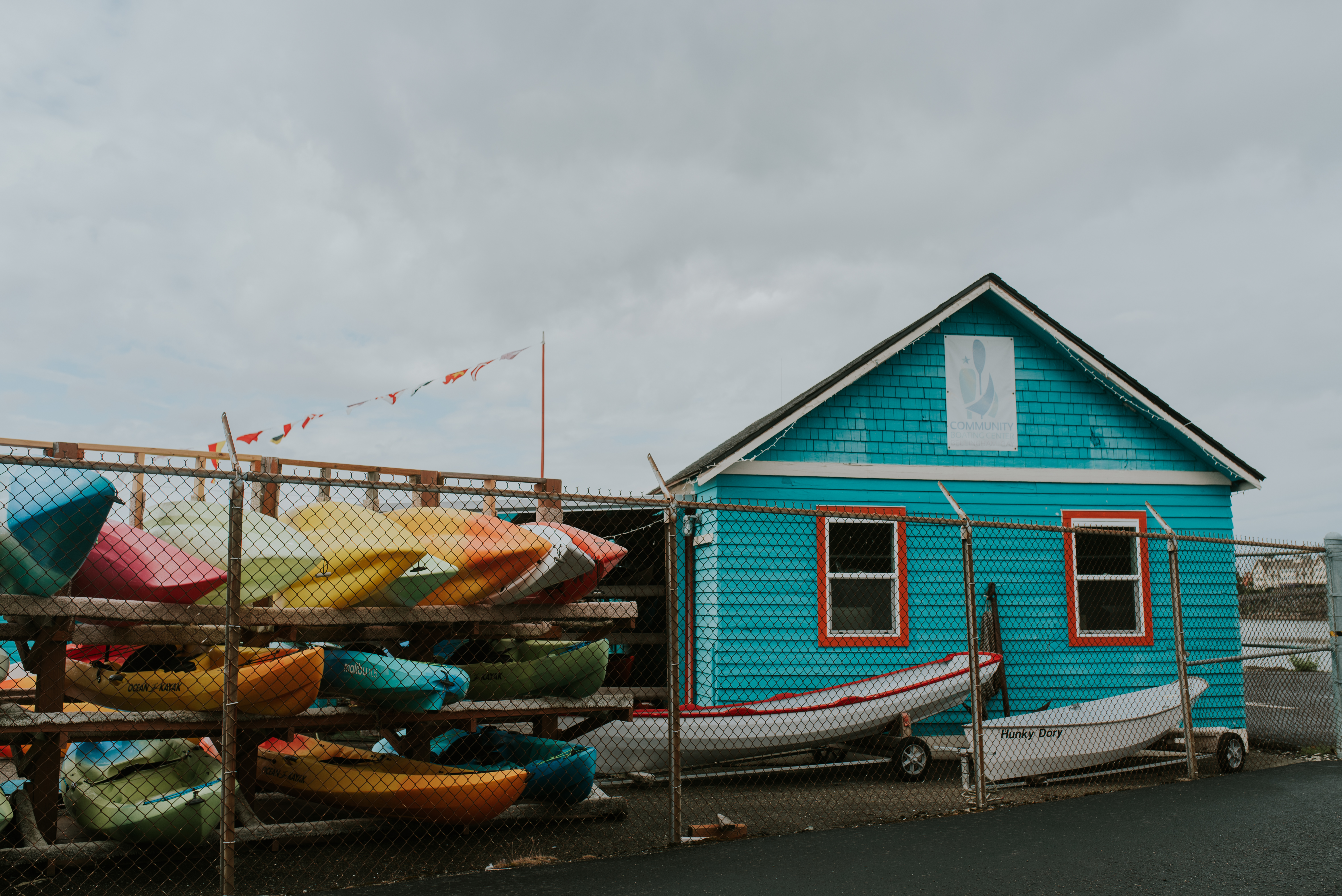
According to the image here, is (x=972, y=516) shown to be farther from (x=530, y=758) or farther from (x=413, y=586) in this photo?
(x=413, y=586)

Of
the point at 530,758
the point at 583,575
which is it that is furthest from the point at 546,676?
the point at 583,575

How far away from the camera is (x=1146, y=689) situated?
412 inches

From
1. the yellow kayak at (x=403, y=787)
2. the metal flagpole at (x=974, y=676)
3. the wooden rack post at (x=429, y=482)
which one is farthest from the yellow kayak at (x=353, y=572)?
the metal flagpole at (x=974, y=676)

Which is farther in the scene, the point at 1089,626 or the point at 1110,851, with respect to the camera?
the point at 1089,626

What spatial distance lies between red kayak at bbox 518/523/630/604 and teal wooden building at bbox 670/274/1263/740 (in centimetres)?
398

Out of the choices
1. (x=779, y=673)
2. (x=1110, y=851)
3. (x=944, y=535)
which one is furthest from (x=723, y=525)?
(x=1110, y=851)

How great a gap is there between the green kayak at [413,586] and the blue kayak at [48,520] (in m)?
1.50

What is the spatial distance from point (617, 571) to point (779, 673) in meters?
2.98

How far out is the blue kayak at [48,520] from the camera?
16.2ft

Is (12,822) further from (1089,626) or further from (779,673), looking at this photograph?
(1089,626)

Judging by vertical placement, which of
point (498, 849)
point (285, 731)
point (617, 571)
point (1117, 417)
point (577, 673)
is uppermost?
point (1117, 417)

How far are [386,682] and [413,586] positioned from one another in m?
0.64

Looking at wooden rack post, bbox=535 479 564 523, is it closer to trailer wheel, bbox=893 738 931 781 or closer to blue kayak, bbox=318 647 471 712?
blue kayak, bbox=318 647 471 712

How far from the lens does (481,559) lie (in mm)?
6031
